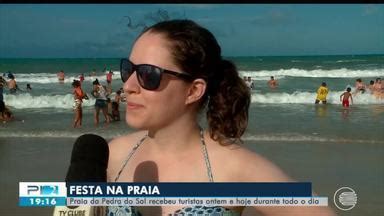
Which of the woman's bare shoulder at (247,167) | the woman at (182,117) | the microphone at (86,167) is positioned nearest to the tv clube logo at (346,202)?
the woman at (182,117)

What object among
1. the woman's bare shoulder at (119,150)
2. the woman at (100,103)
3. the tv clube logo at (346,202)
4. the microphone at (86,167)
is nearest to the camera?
the microphone at (86,167)

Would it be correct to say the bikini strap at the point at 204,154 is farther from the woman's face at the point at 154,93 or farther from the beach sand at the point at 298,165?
the beach sand at the point at 298,165

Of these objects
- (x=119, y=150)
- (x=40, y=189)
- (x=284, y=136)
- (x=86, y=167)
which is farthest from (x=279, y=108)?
(x=86, y=167)

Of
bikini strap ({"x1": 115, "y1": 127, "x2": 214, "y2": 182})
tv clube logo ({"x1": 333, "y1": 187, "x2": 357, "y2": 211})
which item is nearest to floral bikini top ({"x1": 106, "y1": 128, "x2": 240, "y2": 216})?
bikini strap ({"x1": 115, "y1": 127, "x2": 214, "y2": 182})

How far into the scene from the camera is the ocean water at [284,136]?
6.45 metres

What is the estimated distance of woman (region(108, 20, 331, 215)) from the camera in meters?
1.70

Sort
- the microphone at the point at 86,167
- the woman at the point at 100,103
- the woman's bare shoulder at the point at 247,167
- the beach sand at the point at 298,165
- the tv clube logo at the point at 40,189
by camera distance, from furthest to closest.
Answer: the woman at the point at 100,103 < the beach sand at the point at 298,165 < the tv clube logo at the point at 40,189 < the woman's bare shoulder at the point at 247,167 < the microphone at the point at 86,167

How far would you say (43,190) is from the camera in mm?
2631

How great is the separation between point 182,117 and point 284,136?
776cm

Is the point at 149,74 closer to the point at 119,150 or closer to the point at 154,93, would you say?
the point at 154,93

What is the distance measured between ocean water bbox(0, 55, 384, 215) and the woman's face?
1.08 feet

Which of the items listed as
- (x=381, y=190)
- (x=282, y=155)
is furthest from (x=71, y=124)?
(x=381, y=190)

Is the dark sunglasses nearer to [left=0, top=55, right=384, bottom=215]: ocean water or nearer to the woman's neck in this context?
the woman's neck

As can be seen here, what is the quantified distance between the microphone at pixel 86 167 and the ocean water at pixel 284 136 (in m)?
0.62
